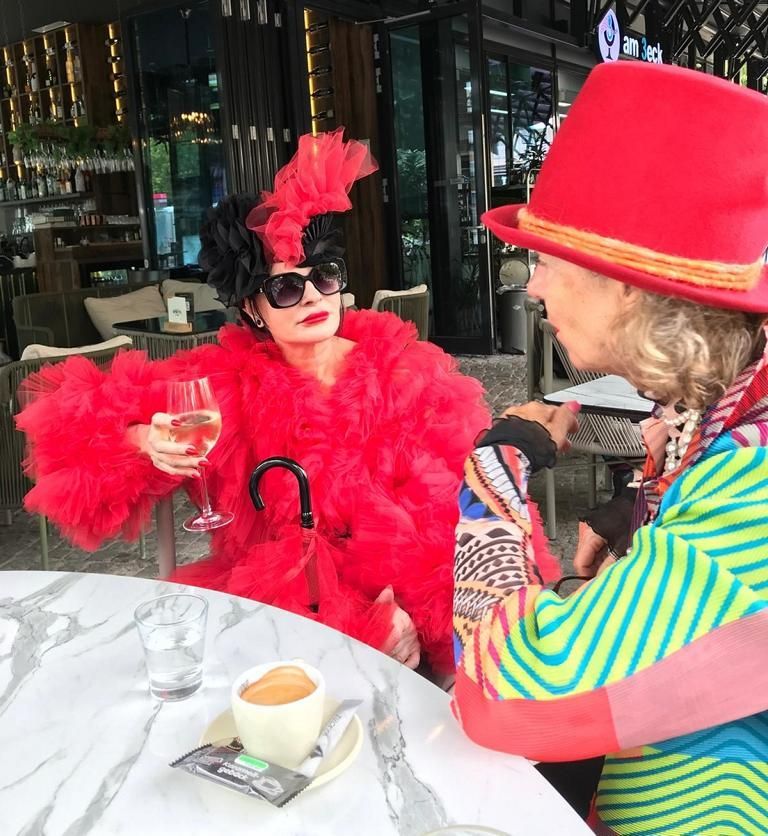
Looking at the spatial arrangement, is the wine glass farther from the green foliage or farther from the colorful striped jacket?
the green foliage

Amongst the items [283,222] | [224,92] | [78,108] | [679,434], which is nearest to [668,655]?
[679,434]

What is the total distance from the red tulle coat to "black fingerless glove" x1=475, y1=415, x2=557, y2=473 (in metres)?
0.54

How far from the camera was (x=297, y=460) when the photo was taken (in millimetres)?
1651

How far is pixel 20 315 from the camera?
6.48m

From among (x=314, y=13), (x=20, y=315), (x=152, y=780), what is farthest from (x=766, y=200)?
(x=314, y=13)

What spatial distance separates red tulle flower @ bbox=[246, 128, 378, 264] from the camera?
1641 mm

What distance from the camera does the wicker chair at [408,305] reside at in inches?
238

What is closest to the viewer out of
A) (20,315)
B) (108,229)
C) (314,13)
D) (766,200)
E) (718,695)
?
(718,695)

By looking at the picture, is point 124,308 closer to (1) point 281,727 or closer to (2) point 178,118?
(2) point 178,118

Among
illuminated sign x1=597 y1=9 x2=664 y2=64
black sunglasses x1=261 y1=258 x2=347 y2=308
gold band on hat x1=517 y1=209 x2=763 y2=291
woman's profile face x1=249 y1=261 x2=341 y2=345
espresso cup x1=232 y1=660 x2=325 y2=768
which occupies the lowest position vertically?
espresso cup x1=232 y1=660 x2=325 y2=768

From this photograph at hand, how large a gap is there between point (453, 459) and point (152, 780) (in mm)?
1051

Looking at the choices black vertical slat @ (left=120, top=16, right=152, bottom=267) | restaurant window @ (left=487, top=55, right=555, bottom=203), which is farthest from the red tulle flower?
restaurant window @ (left=487, top=55, right=555, bottom=203)

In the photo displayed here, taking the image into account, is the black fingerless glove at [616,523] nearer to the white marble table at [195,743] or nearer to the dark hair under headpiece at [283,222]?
the white marble table at [195,743]

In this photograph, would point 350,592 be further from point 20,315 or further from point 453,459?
point 20,315
